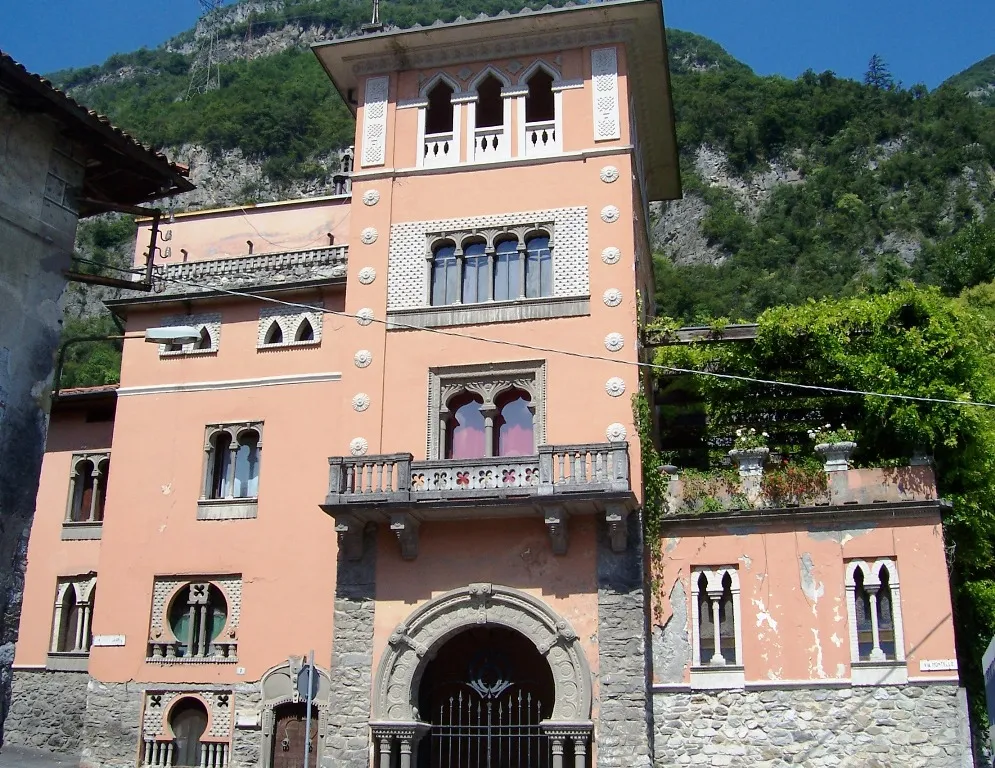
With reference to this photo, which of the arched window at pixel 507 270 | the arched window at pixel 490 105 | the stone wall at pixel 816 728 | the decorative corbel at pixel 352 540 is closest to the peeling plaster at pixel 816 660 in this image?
the stone wall at pixel 816 728

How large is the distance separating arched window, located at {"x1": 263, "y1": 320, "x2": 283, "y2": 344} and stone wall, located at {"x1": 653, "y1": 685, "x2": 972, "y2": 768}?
10842 mm

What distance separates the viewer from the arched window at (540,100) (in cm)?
2481

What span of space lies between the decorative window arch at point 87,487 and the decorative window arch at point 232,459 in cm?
383

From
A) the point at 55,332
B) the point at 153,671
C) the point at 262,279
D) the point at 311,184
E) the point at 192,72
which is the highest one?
the point at 192,72

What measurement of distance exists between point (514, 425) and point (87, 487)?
1129 centimetres

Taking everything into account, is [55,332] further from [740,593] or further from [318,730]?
[740,593]

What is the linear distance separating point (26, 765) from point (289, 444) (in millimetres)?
8118

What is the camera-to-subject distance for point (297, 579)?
2306 centimetres

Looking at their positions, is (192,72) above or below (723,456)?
above

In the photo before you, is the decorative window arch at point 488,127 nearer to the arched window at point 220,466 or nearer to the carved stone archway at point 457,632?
the arched window at point 220,466

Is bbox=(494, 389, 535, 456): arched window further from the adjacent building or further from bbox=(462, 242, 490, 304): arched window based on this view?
the adjacent building

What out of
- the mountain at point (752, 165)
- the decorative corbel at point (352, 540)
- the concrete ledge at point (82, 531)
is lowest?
the decorative corbel at point (352, 540)

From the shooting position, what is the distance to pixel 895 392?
21.5m

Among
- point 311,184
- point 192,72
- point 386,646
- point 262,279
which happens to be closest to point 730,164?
point 311,184
